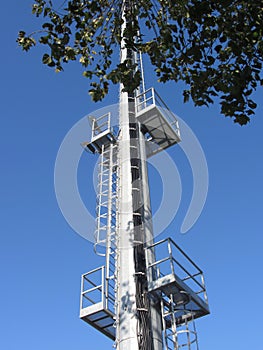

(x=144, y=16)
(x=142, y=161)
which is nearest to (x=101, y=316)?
(x=142, y=161)

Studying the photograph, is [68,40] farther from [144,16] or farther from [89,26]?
[144,16]

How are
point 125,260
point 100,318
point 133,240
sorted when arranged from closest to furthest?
1. point 100,318
2. point 125,260
3. point 133,240

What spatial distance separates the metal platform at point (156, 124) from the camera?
18344mm

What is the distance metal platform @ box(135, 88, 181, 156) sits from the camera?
18344 millimetres

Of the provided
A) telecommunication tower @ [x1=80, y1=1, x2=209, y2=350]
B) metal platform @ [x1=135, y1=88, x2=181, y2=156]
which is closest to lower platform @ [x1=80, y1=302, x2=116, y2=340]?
telecommunication tower @ [x1=80, y1=1, x2=209, y2=350]

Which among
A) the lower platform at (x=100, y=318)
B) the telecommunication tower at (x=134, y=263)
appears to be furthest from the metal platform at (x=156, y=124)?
the lower platform at (x=100, y=318)

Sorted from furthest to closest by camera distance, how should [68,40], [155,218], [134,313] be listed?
[155,218]
[134,313]
[68,40]

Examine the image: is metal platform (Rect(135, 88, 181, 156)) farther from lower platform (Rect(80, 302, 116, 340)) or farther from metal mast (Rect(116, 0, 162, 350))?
lower platform (Rect(80, 302, 116, 340))

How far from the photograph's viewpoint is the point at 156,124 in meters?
18.7

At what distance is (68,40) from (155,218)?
8.84 meters

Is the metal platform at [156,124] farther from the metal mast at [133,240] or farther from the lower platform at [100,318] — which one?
the lower platform at [100,318]

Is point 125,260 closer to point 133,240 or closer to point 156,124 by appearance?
point 133,240

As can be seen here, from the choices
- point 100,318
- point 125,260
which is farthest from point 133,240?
point 100,318

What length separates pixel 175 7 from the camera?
9180 millimetres
